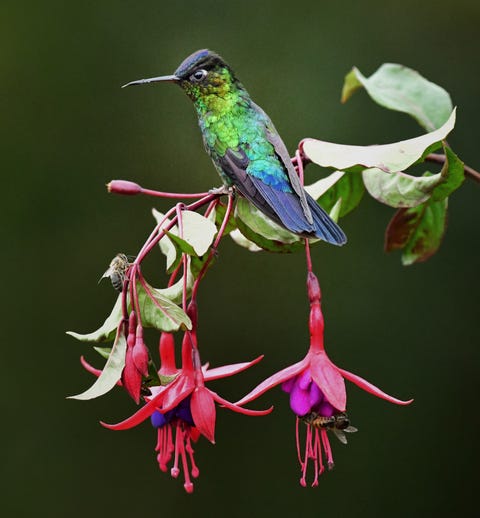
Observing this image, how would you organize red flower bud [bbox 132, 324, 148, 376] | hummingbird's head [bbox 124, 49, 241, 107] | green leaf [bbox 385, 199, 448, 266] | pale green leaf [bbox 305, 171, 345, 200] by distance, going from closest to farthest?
1. red flower bud [bbox 132, 324, 148, 376]
2. hummingbird's head [bbox 124, 49, 241, 107]
3. pale green leaf [bbox 305, 171, 345, 200]
4. green leaf [bbox 385, 199, 448, 266]

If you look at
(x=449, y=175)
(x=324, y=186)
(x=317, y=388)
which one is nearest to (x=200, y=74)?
(x=324, y=186)

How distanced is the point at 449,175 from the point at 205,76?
0.36 metres

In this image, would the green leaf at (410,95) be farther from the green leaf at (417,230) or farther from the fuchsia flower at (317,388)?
the fuchsia flower at (317,388)

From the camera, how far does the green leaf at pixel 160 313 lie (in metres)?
1.06

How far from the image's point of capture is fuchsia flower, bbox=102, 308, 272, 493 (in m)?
1.07

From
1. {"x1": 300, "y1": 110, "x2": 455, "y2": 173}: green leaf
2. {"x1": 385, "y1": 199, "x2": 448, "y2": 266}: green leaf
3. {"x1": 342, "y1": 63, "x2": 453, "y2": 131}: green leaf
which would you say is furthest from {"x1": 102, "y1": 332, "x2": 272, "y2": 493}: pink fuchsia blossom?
{"x1": 342, "y1": 63, "x2": 453, "y2": 131}: green leaf

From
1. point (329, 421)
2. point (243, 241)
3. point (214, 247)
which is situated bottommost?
point (329, 421)

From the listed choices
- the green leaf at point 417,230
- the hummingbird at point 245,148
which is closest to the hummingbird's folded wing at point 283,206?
the hummingbird at point 245,148

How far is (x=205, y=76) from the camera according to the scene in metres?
1.26

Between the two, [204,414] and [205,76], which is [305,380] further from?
[205,76]

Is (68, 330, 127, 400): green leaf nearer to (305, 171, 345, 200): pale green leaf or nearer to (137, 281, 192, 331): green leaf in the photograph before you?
(137, 281, 192, 331): green leaf

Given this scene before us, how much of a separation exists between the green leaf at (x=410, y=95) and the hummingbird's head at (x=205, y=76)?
0.37 m

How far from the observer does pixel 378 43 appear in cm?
321

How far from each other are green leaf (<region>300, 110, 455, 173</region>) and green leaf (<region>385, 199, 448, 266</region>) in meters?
0.37
